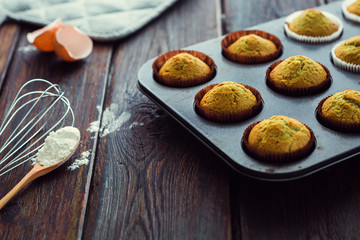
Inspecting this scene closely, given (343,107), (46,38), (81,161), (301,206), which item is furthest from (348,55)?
(46,38)

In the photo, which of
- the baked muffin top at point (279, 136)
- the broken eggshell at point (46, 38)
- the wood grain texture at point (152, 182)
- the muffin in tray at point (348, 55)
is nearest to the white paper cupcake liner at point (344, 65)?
the muffin in tray at point (348, 55)

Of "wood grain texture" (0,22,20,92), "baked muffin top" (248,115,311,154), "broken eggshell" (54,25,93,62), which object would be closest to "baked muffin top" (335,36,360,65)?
"baked muffin top" (248,115,311,154)

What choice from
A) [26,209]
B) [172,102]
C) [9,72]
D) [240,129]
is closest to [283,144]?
[240,129]

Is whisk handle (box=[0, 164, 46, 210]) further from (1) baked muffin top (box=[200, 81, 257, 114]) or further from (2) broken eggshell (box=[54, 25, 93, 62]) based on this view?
(2) broken eggshell (box=[54, 25, 93, 62])

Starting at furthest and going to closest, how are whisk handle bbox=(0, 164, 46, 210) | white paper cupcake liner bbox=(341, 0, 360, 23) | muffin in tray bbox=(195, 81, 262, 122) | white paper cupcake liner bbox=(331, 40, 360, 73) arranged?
1. white paper cupcake liner bbox=(341, 0, 360, 23)
2. white paper cupcake liner bbox=(331, 40, 360, 73)
3. muffin in tray bbox=(195, 81, 262, 122)
4. whisk handle bbox=(0, 164, 46, 210)

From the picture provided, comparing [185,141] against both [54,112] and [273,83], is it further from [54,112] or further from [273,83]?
[54,112]

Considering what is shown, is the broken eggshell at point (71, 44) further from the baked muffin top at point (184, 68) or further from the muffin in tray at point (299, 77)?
the muffin in tray at point (299, 77)
